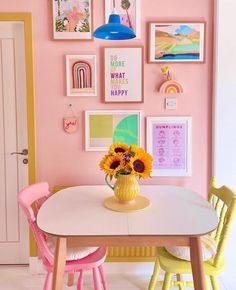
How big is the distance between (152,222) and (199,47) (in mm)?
1437

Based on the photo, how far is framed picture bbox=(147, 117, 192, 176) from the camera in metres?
2.57

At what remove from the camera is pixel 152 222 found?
1771 millimetres

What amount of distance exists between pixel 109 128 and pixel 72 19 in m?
0.86

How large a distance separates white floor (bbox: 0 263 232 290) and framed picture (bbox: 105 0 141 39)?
6.26 ft

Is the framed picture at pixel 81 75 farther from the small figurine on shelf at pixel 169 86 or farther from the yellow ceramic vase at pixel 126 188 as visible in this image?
the yellow ceramic vase at pixel 126 188

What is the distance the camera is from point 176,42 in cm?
251

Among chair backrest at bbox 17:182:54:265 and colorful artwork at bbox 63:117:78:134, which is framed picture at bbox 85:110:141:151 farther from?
chair backrest at bbox 17:182:54:265

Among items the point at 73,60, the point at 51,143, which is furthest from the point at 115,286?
the point at 73,60

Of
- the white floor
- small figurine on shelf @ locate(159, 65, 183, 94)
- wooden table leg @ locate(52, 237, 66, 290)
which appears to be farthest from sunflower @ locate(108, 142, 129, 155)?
the white floor

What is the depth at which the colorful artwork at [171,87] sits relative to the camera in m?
2.51

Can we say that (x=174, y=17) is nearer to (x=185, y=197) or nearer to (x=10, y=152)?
(x=185, y=197)

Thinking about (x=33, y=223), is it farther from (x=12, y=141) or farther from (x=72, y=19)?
(x=72, y=19)

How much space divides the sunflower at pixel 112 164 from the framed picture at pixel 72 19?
1077 millimetres

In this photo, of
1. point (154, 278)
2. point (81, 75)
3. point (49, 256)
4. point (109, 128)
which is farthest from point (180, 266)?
point (81, 75)
